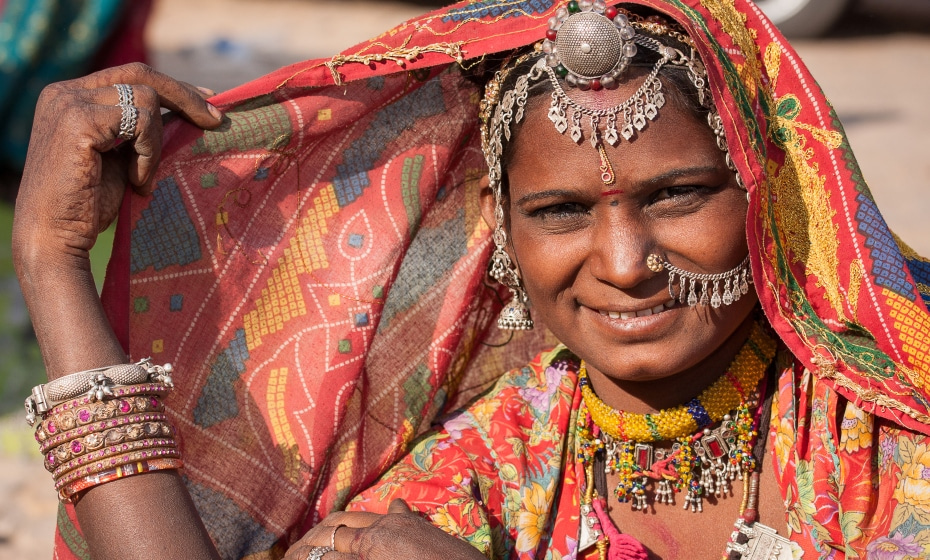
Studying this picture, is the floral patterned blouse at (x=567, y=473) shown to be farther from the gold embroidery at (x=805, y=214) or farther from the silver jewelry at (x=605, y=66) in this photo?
the silver jewelry at (x=605, y=66)

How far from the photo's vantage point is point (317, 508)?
8.70ft

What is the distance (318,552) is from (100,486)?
0.47 metres

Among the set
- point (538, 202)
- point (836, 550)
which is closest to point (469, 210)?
point (538, 202)

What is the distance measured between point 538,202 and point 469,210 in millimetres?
433

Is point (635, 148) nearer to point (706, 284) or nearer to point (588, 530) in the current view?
point (706, 284)

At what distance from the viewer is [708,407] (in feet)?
7.91

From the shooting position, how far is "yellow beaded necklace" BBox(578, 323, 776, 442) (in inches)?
95.0

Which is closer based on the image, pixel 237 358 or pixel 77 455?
pixel 77 455

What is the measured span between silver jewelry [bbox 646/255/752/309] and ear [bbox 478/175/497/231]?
536 mm

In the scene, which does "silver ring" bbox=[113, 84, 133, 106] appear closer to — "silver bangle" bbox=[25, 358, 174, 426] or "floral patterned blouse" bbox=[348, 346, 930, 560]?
"silver bangle" bbox=[25, 358, 174, 426]

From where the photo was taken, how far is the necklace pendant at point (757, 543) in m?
2.31

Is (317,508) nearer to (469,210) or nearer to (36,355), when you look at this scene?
(469,210)

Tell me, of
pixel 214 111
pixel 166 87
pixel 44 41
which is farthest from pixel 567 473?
Result: pixel 44 41

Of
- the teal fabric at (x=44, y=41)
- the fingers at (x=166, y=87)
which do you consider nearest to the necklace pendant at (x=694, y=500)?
the fingers at (x=166, y=87)
